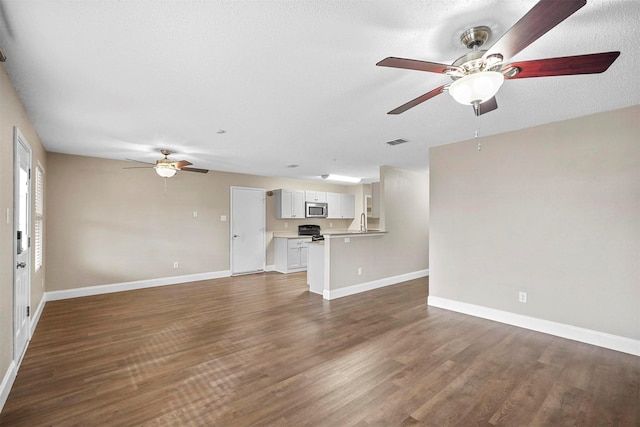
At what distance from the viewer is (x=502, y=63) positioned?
1678mm

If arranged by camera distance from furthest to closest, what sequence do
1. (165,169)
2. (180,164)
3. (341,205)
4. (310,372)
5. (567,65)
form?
(341,205) < (180,164) < (165,169) < (310,372) < (567,65)

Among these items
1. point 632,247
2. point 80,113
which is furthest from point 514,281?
point 80,113

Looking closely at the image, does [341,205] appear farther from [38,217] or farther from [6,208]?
[6,208]

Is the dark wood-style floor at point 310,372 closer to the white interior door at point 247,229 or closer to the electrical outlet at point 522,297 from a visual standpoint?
the electrical outlet at point 522,297

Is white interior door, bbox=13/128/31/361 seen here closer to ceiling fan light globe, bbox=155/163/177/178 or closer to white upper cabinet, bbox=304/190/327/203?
ceiling fan light globe, bbox=155/163/177/178

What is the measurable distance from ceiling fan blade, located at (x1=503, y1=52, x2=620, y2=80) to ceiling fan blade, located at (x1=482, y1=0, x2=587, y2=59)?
152 millimetres

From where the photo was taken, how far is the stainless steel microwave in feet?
26.0

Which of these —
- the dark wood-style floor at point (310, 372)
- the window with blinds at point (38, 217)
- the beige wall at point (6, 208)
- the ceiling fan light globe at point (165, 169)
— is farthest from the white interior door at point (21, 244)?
the ceiling fan light globe at point (165, 169)

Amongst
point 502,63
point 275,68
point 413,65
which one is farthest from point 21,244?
point 502,63

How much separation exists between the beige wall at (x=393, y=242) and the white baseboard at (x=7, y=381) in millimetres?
3665

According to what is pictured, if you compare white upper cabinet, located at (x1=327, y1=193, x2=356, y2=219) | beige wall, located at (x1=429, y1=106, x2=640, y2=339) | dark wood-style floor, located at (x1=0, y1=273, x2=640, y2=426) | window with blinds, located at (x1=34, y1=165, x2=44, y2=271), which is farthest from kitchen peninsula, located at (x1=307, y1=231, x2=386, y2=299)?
window with blinds, located at (x1=34, y1=165, x2=44, y2=271)

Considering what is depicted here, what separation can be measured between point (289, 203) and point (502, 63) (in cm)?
626

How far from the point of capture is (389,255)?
19.2 feet

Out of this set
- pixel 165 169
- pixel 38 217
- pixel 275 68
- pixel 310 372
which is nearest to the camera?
pixel 275 68
